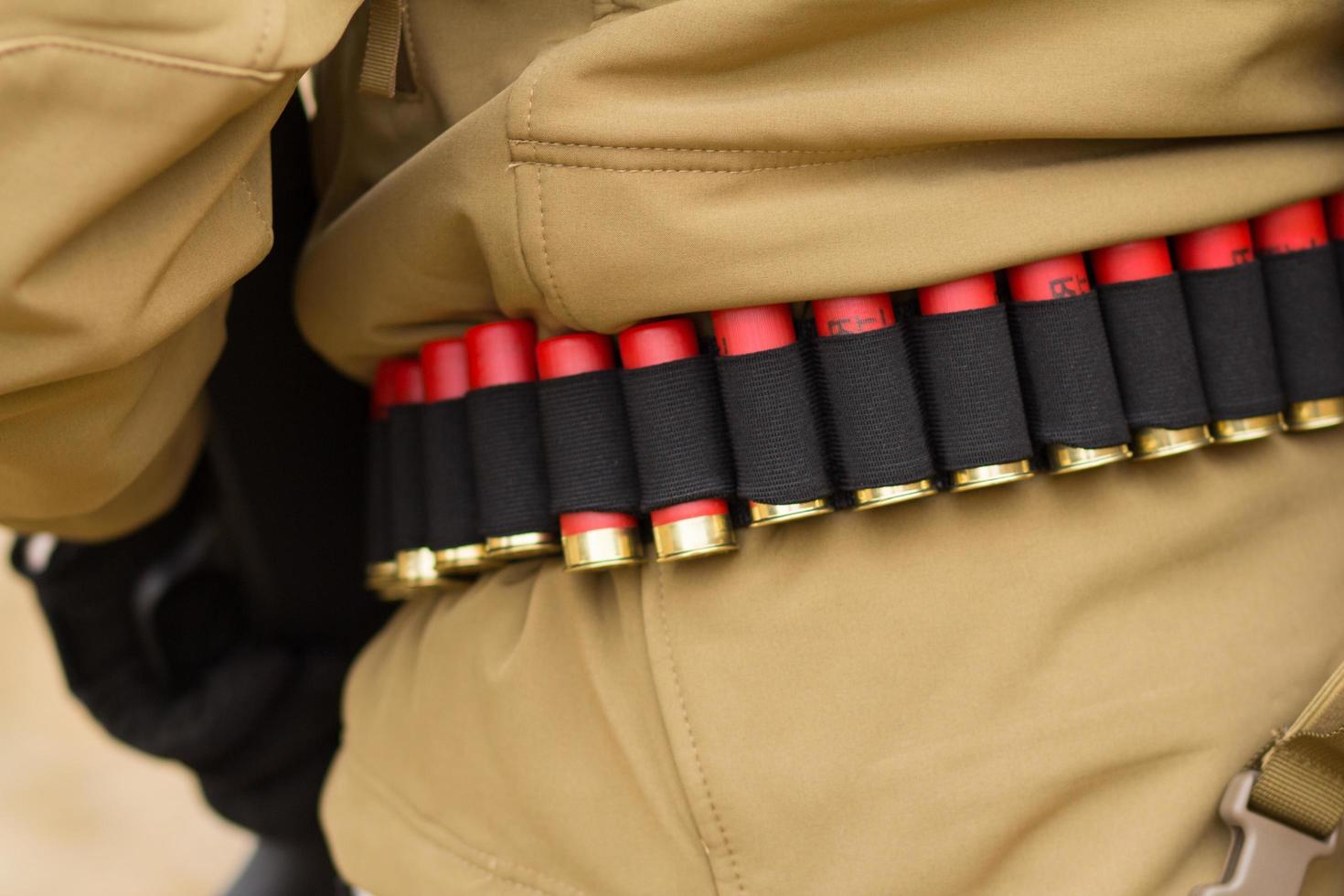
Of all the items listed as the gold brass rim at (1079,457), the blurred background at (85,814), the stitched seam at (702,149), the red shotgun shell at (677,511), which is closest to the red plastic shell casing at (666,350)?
the red shotgun shell at (677,511)

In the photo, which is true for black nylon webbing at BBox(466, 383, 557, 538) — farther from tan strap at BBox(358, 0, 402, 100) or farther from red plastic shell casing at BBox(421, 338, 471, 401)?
tan strap at BBox(358, 0, 402, 100)

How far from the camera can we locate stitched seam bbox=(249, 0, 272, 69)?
56 cm

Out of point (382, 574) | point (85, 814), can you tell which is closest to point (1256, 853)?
point (382, 574)

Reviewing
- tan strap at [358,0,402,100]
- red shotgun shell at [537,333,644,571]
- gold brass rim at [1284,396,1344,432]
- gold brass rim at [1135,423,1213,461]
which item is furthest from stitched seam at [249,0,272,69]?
gold brass rim at [1284,396,1344,432]

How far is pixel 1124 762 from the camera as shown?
705 mm

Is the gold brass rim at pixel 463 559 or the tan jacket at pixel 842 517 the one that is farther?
the gold brass rim at pixel 463 559

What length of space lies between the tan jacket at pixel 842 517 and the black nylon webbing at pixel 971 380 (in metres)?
0.04

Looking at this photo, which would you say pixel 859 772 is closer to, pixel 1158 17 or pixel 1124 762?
pixel 1124 762

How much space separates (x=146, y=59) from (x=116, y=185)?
2.5 inches

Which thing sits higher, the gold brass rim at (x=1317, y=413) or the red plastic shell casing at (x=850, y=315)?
the red plastic shell casing at (x=850, y=315)

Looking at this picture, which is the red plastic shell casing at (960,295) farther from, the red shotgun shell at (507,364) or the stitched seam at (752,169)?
the red shotgun shell at (507,364)

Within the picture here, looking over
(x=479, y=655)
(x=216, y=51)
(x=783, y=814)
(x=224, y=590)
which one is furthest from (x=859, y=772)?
(x=224, y=590)

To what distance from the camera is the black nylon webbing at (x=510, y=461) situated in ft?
2.52

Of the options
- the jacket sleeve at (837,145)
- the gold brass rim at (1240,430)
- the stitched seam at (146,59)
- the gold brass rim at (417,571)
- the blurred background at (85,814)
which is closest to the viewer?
the stitched seam at (146,59)
